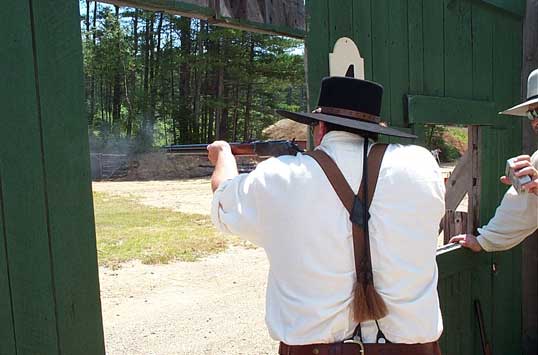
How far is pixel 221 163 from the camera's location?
1838mm

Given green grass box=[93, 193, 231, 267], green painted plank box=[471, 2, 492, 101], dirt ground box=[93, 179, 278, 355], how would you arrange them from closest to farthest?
green painted plank box=[471, 2, 492, 101], dirt ground box=[93, 179, 278, 355], green grass box=[93, 193, 231, 267]

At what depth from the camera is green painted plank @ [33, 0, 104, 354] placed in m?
1.62

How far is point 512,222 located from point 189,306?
12.8ft

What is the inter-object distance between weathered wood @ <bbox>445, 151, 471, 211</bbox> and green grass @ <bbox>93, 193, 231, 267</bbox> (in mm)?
5052

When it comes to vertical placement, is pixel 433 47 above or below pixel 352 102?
above

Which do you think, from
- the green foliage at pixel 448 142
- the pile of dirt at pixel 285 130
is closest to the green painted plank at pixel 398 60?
the pile of dirt at pixel 285 130

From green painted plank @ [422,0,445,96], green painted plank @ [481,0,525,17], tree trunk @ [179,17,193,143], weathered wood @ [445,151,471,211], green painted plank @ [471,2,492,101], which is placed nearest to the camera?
green painted plank @ [422,0,445,96]

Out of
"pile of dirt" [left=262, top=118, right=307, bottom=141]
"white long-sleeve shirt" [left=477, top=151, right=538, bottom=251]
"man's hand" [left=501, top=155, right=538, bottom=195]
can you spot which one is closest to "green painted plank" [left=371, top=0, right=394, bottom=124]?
"man's hand" [left=501, top=155, right=538, bottom=195]

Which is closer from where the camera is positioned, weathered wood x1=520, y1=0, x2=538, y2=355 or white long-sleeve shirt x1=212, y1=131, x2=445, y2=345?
white long-sleeve shirt x1=212, y1=131, x2=445, y2=345

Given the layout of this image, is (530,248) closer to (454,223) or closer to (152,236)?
(454,223)

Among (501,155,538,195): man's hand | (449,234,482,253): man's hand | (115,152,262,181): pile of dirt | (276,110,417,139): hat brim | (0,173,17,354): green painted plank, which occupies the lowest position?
A: (115,152,262,181): pile of dirt

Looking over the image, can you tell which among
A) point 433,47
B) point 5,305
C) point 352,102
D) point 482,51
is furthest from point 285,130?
point 5,305

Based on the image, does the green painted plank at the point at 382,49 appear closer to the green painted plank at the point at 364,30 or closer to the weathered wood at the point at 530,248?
the green painted plank at the point at 364,30

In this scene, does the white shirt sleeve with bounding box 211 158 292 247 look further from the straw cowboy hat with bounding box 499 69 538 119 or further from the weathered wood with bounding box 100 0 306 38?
the straw cowboy hat with bounding box 499 69 538 119
